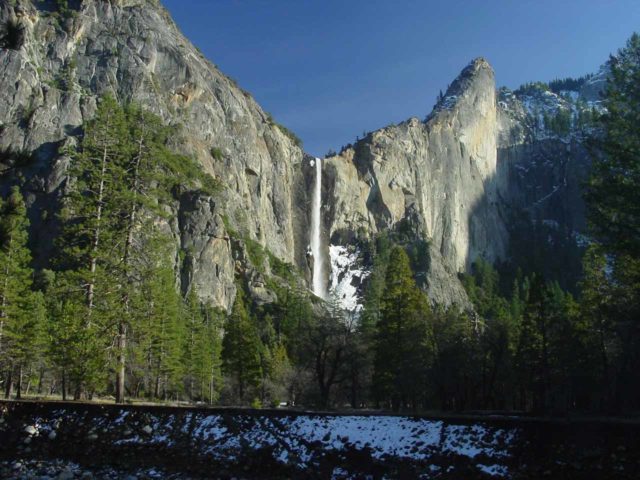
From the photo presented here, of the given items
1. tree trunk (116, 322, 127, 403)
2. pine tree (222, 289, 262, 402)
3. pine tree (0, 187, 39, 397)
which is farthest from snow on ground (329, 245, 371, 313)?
tree trunk (116, 322, 127, 403)

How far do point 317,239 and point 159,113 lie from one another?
46742 millimetres

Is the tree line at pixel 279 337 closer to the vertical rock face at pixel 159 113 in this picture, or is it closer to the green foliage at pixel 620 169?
the green foliage at pixel 620 169

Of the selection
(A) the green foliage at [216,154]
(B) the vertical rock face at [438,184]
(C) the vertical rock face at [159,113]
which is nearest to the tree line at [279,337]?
(C) the vertical rock face at [159,113]

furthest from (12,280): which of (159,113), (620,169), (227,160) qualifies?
(227,160)

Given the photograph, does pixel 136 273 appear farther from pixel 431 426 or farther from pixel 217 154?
pixel 217 154

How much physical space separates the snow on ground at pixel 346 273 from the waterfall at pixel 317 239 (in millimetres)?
2127

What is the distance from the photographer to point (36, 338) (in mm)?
39250

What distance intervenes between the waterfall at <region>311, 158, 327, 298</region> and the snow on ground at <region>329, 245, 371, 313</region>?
213 centimetres

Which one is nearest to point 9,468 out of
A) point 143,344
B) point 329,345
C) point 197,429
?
point 197,429

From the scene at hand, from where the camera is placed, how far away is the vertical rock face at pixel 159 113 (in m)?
90.6

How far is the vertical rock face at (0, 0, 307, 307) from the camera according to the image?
90.6 m

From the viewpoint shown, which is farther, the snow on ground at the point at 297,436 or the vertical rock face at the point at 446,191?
the vertical rock face at the point at 446,191

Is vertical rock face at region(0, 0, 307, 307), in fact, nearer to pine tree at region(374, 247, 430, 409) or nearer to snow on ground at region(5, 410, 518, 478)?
pine tree at region(374, 247, 430, 409)

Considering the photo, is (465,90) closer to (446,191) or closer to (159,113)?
(446,191)
